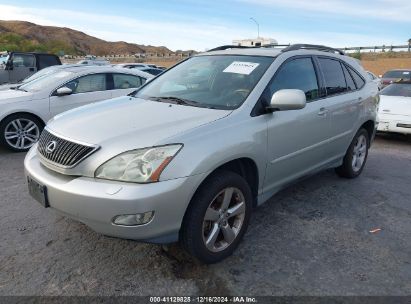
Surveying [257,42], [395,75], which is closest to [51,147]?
[257,42]

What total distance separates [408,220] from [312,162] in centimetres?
114

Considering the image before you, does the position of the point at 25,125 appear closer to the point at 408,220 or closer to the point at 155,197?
the point at 155,197

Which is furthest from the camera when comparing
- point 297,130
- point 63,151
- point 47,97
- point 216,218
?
point 47,97

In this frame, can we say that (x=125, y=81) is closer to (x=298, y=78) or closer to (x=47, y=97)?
(x=47, y=97)

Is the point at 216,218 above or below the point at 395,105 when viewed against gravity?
below

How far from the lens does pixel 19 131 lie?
6.31 m

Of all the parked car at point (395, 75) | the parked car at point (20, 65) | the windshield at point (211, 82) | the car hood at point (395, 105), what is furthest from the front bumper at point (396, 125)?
the parked car at point (20, 65)

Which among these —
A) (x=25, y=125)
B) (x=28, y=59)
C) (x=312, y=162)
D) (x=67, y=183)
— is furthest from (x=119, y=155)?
(x=28, y=59)

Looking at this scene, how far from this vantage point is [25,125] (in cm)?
638

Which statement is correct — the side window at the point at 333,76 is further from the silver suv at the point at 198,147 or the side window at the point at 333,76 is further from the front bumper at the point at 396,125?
the front bumper at the point at 396,125

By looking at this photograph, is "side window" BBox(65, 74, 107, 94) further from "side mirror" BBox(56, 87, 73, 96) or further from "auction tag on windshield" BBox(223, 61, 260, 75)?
"auction tag on windshield" BBox(223, 61, 260, 75)

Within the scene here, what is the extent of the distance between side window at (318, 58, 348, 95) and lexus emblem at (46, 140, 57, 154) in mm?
2925

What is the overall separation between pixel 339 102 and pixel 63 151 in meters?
3.07

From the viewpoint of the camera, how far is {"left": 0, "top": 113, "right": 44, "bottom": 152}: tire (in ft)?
20.2
